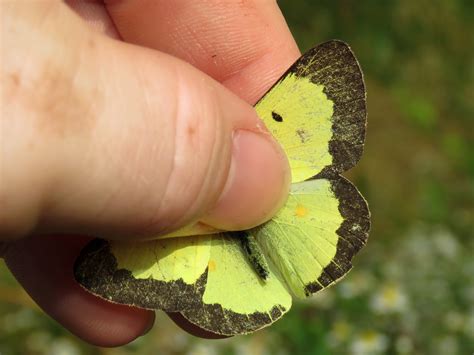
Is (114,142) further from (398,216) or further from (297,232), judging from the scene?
(398,216)

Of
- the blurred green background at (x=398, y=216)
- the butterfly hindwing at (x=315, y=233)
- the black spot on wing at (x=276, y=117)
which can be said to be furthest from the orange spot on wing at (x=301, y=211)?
the blurred green background at (x=398, y=216)

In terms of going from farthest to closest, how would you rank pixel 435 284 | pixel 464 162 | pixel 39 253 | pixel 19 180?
pixel 464 162 → pixel 435 284 → pixel 39 253 → pixel 19 180

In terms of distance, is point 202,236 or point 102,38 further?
point 202,236

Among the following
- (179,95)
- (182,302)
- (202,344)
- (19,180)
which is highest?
(179,95)

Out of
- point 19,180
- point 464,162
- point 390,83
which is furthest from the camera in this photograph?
point 390,83

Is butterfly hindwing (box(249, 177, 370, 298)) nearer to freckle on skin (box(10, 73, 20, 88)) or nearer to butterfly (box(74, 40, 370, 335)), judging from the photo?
butterfly (box(74, 40, 370, 335))

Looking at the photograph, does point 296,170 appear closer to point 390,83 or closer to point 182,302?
point 182,302

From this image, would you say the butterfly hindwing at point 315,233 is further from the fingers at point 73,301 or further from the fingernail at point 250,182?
the fingers at point 73,301

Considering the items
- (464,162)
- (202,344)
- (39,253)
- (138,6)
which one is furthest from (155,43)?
(464,162)
